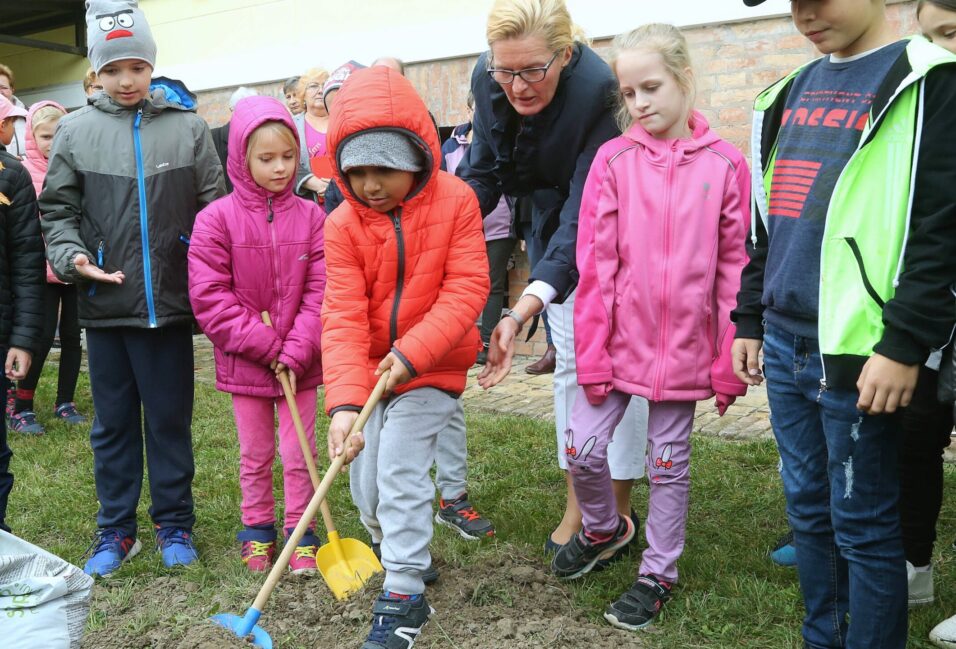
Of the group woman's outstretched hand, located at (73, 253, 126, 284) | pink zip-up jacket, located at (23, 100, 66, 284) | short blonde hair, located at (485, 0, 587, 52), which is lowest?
woman's outstretched hand, located at (73, 253, 126, 284)

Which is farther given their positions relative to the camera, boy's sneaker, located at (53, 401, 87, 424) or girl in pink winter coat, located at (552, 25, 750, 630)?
boy's sneaker, located at (53, 401, 87, 424)

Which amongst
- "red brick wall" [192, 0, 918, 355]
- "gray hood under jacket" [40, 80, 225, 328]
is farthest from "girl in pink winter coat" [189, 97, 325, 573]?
"red brick wall" [192, 0, 918, 355]

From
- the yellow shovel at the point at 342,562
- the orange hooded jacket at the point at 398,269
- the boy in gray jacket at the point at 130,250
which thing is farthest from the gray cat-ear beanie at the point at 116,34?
the yellow shovel at the point at 342,562

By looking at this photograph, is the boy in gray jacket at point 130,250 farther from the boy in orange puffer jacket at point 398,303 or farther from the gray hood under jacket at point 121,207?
the boy in orange puffer jacket at point 398,303

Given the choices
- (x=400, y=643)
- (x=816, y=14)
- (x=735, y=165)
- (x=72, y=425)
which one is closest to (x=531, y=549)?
(x=400, y=643)

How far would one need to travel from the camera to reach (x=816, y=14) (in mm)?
2422

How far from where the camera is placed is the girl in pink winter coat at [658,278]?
3207 mm

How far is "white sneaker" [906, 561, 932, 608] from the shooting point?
3242 millimetres

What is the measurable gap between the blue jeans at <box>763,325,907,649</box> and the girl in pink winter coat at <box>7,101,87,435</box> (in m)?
5.15

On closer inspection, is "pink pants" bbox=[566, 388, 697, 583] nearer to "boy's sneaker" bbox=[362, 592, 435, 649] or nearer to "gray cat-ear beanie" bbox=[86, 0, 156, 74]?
"boy's sneaker" bbox=[362, 592, 435, 649]

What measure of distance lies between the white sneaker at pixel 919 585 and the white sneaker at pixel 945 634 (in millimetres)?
241

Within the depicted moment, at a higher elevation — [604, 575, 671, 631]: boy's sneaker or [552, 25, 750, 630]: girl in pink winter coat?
[552, 25, 750, 630]: girl in pink winter coat

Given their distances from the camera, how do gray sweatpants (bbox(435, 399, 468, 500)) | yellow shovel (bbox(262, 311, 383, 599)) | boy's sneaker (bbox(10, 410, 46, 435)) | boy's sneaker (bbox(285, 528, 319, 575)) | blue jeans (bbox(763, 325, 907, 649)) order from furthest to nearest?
boy's sneaker (bbox(10, 410, 46, 435))
gray sweatpants (bbox(435, 399, 468, 500))
boy's sneaker (bbox(285, 528, 319, 575))
yellow shovel (bbox(262, 311, 383, 599))
blue jeans (bbox(763, 325, 907, 649))

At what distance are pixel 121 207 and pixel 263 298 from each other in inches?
26.0
